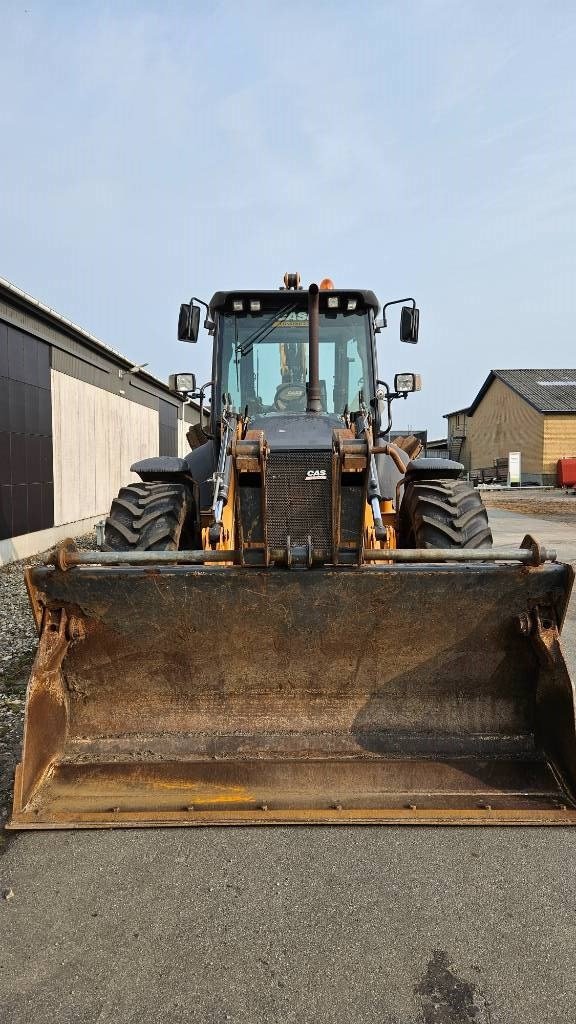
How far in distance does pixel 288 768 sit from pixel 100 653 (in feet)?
3.53

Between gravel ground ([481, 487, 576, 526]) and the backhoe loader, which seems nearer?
the backhoe loader

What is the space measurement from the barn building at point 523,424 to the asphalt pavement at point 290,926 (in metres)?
34.4

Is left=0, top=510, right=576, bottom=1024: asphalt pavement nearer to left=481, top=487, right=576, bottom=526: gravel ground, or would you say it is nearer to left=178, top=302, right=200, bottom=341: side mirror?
left=178, top=302, right=200, bottom=341: side mirror

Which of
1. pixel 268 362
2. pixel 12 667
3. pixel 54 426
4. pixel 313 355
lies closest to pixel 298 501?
pixel 313 355

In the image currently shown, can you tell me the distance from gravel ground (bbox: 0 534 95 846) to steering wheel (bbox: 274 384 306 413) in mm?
2139

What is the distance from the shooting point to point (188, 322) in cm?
527

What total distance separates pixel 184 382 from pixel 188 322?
0.48 m

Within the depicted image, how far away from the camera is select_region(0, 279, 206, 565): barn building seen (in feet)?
35.1

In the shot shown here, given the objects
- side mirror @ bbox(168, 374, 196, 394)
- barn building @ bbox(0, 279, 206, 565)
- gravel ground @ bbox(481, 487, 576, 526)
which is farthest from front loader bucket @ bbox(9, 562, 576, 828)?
gravel ground @ bbox(481, 487, 576, 526)

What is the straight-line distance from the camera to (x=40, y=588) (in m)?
3.26

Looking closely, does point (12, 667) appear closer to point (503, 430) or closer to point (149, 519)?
point (149, 519)

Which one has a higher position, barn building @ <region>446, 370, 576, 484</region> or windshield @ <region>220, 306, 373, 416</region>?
barn building @ <region>446, 370, 576, 484</region>

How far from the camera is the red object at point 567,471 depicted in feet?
109

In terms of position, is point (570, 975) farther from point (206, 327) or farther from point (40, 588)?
point (206, 327)
